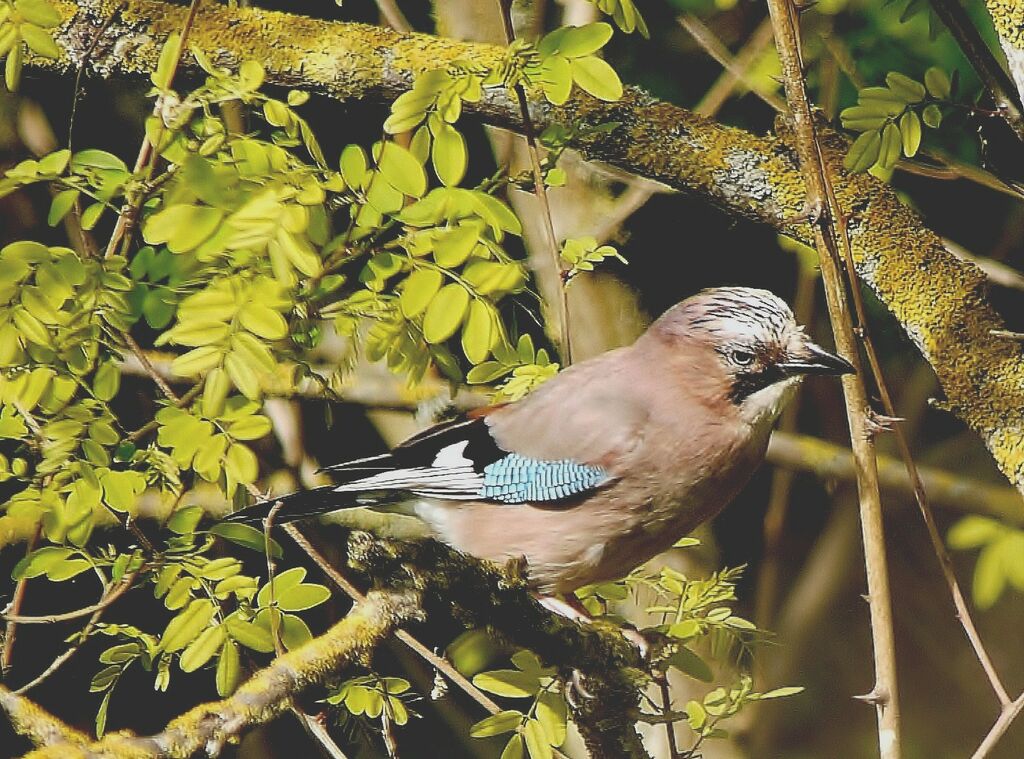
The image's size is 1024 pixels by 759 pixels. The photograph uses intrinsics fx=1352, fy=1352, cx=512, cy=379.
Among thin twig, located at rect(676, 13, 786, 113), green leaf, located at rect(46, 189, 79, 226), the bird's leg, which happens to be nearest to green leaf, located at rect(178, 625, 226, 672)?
the bird's leg

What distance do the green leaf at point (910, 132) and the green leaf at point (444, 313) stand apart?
72 cm

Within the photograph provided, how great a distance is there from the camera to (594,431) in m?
2.27

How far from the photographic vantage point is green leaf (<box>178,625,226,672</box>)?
180 cm

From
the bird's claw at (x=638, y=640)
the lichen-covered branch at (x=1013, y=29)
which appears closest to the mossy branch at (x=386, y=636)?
the bird's claw at (x=638, y=640)

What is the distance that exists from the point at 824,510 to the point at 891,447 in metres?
0.43

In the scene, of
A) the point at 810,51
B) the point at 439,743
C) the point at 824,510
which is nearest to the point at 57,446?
the point at 810,51

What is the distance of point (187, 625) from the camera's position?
1822 mm

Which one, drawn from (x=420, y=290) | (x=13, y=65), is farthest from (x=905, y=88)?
(x=13, y=65)

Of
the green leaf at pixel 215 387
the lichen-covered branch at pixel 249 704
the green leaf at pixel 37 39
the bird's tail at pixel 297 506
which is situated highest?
the green leaf at pixel 37 39

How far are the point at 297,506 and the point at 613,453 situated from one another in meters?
0.53

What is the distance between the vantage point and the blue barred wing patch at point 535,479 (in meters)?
2.25

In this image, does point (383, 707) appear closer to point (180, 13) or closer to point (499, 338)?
point (499, 338)

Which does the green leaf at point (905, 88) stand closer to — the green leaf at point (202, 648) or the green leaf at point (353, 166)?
the green leaf at point (353, 166)

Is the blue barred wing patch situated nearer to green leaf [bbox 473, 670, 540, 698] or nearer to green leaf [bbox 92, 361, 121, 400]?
green leaf [bbox 473, 670, 540, 698]
